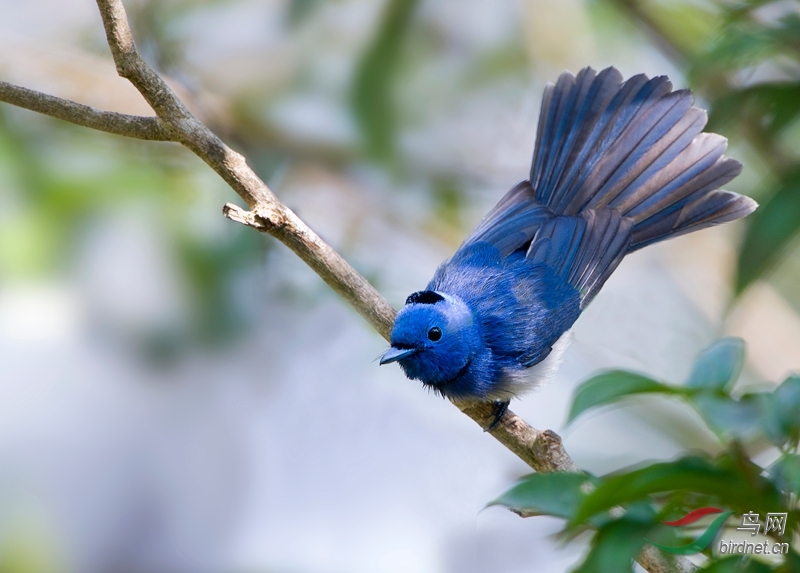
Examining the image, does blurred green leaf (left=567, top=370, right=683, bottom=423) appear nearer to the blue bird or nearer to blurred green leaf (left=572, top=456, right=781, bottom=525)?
blurred green leaf (left=572, top=456, right=781, bottom=525)

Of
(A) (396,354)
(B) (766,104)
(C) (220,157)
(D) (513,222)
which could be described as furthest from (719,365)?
(B) (766,104)

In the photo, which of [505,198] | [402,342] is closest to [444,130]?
[505,198]

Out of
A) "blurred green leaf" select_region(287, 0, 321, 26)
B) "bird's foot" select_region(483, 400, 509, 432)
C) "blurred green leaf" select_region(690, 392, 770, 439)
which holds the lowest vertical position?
"blurred green leaf" select_region(690, 392, 770, 439)

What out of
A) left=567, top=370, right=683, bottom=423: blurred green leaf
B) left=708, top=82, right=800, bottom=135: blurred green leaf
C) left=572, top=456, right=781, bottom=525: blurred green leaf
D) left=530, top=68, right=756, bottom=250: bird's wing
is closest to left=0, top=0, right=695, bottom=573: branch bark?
left=572, top=456, right=781, bottom=525: blurred green leaf

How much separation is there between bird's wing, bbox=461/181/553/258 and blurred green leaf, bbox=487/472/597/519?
116 centimetres

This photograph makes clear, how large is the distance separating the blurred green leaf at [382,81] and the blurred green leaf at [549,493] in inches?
104

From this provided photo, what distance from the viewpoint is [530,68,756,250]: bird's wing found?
2.10 meters

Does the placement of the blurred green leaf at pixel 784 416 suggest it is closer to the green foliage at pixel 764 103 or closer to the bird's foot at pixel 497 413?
the bird's foot at pixel 497 413

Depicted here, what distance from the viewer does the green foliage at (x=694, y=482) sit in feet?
2.80

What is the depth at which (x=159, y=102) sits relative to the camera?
4.89 ft

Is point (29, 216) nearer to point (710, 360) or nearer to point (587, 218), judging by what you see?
point (587, 218)

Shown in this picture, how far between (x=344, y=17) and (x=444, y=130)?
26.6 inches

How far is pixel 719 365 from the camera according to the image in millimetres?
1015

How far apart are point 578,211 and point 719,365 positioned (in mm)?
1191
